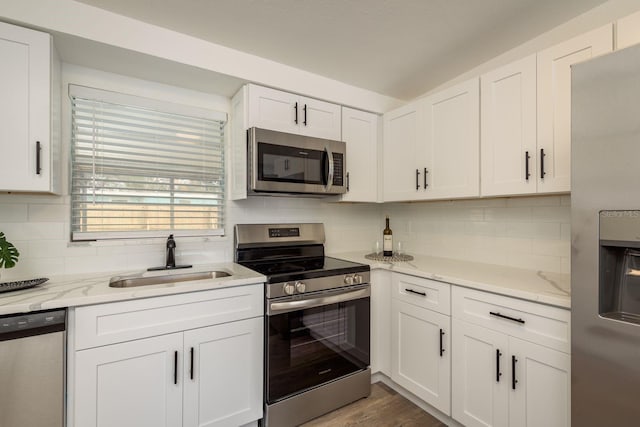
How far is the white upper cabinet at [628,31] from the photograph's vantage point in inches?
50.6

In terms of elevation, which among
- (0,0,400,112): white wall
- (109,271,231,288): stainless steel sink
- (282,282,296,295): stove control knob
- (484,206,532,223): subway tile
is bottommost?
(282,282,296,295): stove control knob

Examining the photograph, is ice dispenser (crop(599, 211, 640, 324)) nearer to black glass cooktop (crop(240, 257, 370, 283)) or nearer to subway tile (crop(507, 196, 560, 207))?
subway tile (crop(507, 196, 560, 207))

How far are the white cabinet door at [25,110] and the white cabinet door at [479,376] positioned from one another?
93.4 inches

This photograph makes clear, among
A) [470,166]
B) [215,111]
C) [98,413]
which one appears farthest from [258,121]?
[98,413]

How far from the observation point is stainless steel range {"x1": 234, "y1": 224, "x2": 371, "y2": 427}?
176 centimetres

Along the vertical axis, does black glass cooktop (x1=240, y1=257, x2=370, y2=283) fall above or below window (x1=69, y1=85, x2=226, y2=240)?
below

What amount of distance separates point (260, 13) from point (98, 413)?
2161 millimetres

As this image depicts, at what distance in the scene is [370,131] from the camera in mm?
2609

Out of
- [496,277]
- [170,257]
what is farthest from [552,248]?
[170,257]

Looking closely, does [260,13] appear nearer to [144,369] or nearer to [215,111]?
[215,111]

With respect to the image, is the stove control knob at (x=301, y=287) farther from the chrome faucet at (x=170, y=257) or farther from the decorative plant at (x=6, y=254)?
the decorative plant at (x=6, y=254)

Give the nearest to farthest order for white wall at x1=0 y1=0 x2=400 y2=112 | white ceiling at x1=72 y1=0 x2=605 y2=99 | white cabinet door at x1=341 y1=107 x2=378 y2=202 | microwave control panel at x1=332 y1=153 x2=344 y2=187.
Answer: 1. white wall at x1=0 y1=0 x2=400 y2=112
2. white ceiling at x1=72 y1=0 x2=605 y2=99
3. microwave control panel at x1=332 y1=153 x2=344 y2=187
4. white cabinet door at x1=341 y1=107 x2=378 y2=202

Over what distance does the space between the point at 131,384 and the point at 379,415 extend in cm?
148

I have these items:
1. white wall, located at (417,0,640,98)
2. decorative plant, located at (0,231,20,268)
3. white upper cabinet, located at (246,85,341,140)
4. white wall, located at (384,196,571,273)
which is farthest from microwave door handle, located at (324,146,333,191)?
decorative plant, located at (0,231,20,268)
